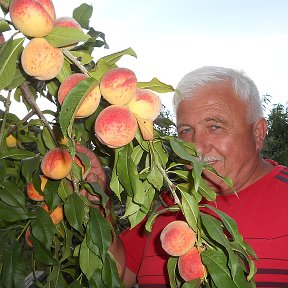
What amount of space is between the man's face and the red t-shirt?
0.11 m

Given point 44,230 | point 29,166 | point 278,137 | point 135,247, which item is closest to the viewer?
point 44,230

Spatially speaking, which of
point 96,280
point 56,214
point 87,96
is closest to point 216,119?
point 56,214

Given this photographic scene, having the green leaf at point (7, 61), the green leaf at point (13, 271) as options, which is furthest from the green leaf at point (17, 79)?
the green leaf at point (13, 271)

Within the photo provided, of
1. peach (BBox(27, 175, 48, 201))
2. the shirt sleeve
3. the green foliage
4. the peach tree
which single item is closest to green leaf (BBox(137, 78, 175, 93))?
the peach tree

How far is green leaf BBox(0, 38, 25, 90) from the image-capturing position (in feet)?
3.08

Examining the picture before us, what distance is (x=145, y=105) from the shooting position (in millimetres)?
983

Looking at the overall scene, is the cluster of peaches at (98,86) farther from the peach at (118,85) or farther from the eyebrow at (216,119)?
the eyebrow at (216,119)

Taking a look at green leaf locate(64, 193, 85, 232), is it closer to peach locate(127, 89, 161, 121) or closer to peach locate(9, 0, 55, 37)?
peach locate(127, 89, 161, 121)

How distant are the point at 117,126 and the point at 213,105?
1.23 meters

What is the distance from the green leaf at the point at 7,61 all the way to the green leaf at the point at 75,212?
2.05 feet

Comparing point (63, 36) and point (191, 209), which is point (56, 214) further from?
point (63, 36)

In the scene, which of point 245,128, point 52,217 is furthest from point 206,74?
point 52,217

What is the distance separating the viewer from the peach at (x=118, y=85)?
2.97 feet

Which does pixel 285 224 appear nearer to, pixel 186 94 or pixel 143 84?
pixel 186 94
